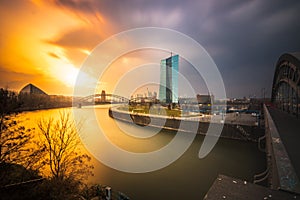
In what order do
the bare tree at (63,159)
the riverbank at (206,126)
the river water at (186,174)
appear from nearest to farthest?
the bare tree at (63,159), the river water at (186,174), the riverbank at (206,126)

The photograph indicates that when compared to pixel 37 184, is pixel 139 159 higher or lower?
lower

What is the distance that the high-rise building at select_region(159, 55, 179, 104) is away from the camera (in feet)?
127

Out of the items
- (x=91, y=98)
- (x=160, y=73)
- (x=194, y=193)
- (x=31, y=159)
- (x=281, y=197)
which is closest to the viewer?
(x=281, y=197)

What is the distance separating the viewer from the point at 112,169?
242 inches

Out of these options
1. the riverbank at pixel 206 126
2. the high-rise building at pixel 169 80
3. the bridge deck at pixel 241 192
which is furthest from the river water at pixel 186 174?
the high-rise building at pixel 169 80

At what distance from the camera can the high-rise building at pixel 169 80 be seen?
3878 cm

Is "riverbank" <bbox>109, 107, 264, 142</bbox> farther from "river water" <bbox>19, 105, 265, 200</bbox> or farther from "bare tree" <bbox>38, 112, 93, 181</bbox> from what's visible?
"bare tree" <bbox>38, 112, 93, 181</bbox>

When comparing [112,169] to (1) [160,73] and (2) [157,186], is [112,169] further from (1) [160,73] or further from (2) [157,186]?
(1) [160,73]

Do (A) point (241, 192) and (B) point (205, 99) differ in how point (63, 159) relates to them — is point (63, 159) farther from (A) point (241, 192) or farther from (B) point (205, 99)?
(B) point (205, 99)

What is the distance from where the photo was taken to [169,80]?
4056 centimetres

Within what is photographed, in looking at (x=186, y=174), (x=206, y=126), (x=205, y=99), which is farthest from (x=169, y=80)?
(x=186, y=174)

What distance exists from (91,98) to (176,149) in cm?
5557

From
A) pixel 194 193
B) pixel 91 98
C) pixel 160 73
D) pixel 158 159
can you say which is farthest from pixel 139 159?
pixel 91 98

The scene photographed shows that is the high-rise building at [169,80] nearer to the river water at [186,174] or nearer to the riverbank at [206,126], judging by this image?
the riverbank at [206,126]
